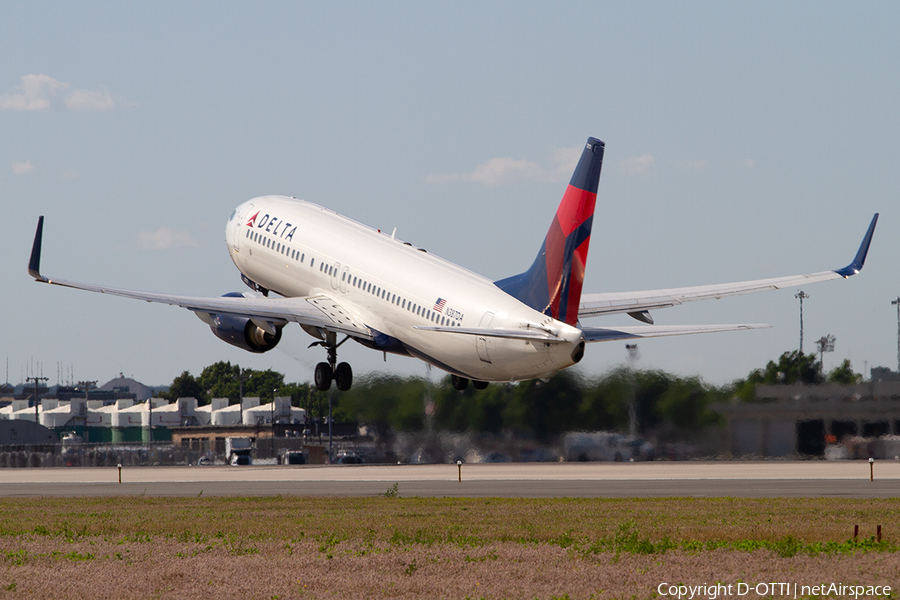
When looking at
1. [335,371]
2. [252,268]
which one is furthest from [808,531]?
[252,268]

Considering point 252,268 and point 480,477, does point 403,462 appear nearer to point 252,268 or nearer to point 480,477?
point 480,477

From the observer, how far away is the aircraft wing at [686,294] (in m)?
45.6

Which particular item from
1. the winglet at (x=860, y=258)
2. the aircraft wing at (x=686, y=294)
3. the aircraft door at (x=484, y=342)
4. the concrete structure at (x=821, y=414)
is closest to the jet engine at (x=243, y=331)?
the aircraft door at (x=484, y=342)

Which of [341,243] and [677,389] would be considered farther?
[677,389]

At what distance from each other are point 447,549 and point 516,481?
30.5 meters

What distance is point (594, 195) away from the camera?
38.2 m

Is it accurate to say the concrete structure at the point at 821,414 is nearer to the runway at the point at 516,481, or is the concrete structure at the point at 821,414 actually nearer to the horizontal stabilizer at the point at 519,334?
the runway at the point at 516,481

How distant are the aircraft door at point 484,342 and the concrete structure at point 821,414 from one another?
99.2 ft

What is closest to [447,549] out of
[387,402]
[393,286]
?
[393,286]

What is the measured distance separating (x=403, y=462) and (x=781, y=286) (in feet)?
107

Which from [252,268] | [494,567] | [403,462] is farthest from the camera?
[403,462]

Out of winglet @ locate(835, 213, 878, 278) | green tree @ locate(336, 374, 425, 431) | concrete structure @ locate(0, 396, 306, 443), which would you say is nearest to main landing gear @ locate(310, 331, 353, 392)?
green tree @ locate(336, 374, 425, 431)

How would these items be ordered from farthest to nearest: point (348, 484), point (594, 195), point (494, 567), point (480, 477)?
1. point (480, 477)
2. point (348, 484)
3. point (594, 195)
4. point (494, 567)

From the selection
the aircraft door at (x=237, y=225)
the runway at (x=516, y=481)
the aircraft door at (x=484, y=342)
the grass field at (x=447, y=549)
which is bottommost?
the runway at (x=516, y=481)
